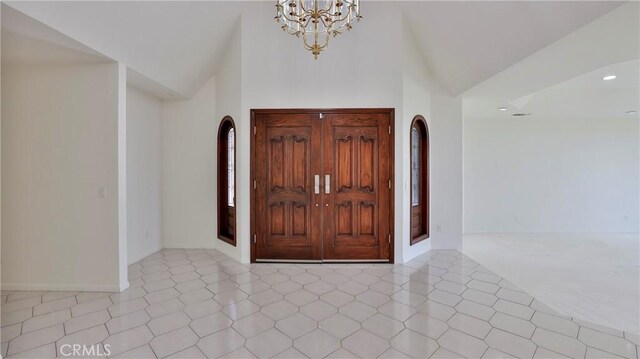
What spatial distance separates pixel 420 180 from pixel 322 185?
1.76 m

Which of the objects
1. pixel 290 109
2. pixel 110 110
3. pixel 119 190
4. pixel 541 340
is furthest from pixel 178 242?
pixel 541 340

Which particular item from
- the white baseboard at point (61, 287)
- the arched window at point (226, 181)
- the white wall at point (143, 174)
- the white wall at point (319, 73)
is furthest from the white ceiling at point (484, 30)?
the white baseboard at point (61, 287)

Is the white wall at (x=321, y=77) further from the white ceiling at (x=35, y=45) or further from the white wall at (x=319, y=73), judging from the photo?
the white ceiling at (x=35, y=45)

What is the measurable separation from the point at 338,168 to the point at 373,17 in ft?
6.92

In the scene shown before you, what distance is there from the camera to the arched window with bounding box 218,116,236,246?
468cm

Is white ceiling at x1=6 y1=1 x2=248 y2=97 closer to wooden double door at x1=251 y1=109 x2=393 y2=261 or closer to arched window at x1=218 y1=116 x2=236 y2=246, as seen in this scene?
arched window at x1=218 y1=116 x2=236 y2=246

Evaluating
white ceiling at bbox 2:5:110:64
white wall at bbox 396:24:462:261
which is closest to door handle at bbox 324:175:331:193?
white wall at bbox 396:24:462:261

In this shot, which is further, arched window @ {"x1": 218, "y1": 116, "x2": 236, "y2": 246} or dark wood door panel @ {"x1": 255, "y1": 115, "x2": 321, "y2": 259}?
arched window @ {"x1": 218, "y1": 116, "x2": 236, "y2": 246}

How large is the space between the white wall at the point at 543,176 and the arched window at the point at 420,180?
99.4 inches

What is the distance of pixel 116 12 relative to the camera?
112 inches

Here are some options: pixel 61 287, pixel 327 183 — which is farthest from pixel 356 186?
pixel 61 287

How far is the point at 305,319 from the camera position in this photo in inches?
105

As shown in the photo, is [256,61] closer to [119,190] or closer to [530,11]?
[119,190]

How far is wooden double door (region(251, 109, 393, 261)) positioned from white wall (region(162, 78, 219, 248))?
1.14 m
